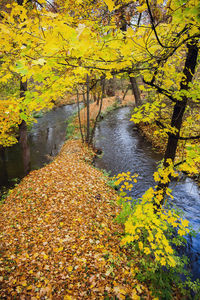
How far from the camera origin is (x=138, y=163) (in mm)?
9594

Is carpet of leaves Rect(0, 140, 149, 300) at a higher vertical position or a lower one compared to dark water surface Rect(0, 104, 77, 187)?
higher

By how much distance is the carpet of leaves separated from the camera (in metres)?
3.09

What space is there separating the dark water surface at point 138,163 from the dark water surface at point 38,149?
4.00 metres

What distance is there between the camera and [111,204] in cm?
571

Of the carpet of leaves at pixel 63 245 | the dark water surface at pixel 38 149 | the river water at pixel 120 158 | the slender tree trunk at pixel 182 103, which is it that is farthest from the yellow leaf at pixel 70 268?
the dark water surface at pixel 38 149

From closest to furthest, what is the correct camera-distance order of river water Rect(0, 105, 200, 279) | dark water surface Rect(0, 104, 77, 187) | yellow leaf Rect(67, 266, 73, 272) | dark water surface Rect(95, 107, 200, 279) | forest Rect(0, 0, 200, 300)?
forest Rect(0, 0, 200, 300)
yellow leaf Rect(67, 266, 73, 272)
dark water surface Rect(95, 107, 200, 279)
river water Rect(0, 105, 200, 279)
dark water surface Rect(0, 104, 77, 187)

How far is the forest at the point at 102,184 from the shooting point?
6.45 ft

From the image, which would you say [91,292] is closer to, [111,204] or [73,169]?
[111,204]

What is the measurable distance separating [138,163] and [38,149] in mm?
8571

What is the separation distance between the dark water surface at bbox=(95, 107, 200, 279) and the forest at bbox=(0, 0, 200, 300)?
0.07 m

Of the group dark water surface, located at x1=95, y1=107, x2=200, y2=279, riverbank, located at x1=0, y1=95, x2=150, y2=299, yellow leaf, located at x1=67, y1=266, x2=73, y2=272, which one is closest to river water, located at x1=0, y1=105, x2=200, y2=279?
dark water surface, located at x1=95, y1=107, x2=200, y2=279

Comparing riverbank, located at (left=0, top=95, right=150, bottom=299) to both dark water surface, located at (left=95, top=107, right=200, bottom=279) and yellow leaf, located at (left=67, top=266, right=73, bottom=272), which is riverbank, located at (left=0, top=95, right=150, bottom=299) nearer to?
yellow leaf, located at (left=67, top=266, right=73, bottom=272)

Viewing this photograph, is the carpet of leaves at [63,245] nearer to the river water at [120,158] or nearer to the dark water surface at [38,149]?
the river water at [120,158]

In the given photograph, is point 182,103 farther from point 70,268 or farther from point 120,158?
point 120,158
